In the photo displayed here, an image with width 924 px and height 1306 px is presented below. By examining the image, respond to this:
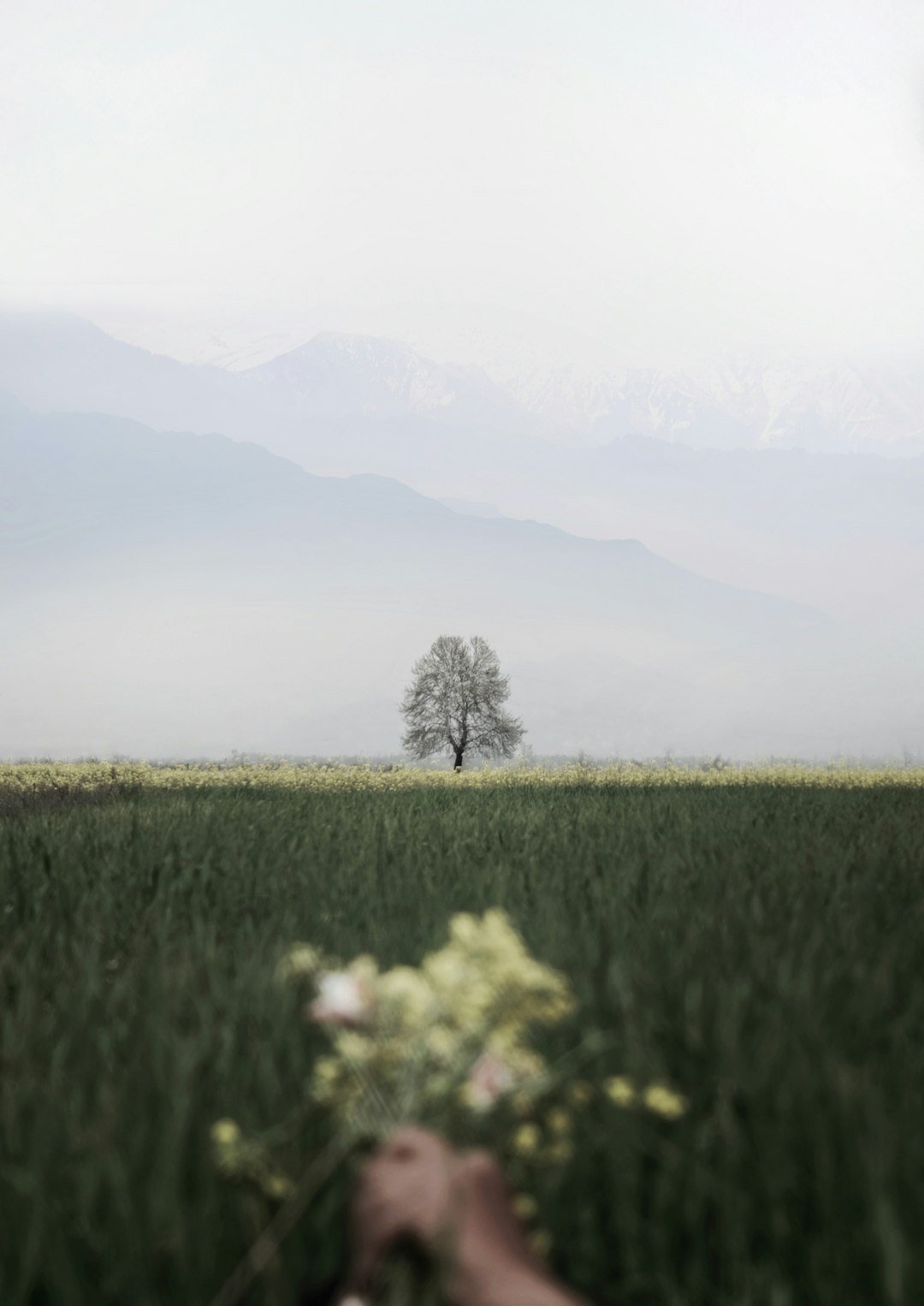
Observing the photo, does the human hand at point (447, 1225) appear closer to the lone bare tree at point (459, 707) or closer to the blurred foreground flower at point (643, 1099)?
the blurred foreground flower at point (643, 1099)

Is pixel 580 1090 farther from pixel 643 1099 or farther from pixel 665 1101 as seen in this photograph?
pixel 665 1101

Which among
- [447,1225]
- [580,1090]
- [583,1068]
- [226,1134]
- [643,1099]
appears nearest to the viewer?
[447,1225]

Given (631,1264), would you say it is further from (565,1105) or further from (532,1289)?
(532,1289)

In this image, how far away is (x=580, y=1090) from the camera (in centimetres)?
222

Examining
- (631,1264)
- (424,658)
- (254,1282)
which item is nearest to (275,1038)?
(254,1282)

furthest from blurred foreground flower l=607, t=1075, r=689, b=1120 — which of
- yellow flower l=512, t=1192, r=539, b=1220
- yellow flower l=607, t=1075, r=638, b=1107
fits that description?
yellow flower l=512, t=1192, r=539, b=1220

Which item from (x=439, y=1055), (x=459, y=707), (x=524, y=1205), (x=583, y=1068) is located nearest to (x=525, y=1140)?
(x=524, y=1205)

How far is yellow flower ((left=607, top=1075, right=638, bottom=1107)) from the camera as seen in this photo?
194 cm

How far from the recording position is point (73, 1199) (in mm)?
2131

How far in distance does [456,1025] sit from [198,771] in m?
22.2

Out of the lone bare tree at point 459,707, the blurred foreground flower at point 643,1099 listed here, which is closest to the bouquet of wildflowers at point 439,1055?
the blurred foreground flower at point 643,1099

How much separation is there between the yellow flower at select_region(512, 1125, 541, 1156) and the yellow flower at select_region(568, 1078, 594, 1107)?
10 centimetres

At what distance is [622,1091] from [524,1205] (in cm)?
26

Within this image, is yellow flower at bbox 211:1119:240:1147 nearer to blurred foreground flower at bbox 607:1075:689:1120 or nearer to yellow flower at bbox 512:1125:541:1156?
yellow flower at bbox 512:1125:541:1156
